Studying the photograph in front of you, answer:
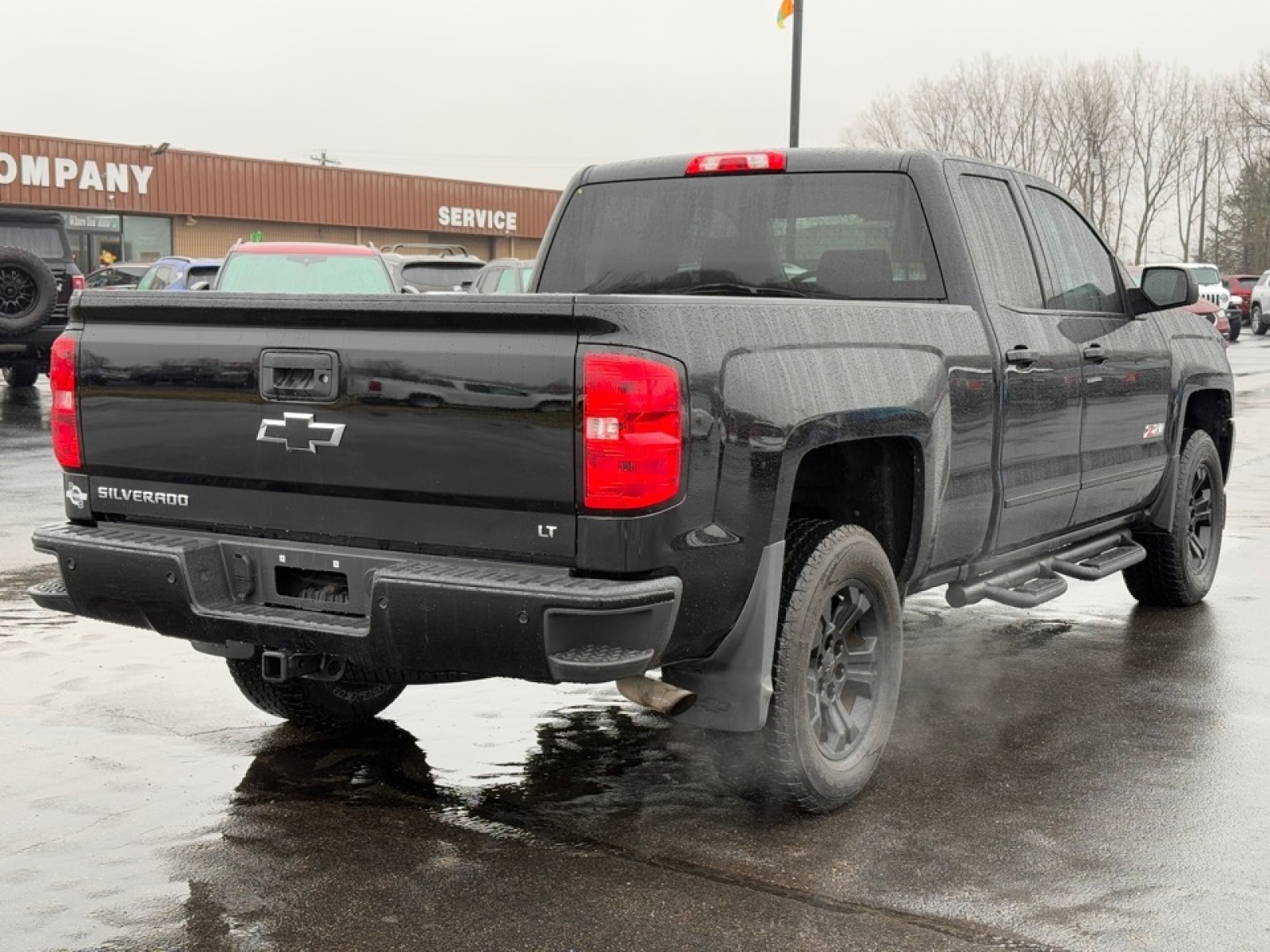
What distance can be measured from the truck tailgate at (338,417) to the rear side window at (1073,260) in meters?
2.79

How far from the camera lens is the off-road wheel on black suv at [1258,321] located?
145ft

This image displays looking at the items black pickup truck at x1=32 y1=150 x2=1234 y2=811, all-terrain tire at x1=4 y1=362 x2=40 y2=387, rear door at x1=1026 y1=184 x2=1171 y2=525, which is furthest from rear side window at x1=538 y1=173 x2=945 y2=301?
all-terrain tire at x1=4 y1=362 x2=40 y2=387

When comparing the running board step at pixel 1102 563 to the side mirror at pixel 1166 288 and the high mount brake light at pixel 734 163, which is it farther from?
the high mount brake light at pixel 734 163

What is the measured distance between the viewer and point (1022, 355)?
207 inches

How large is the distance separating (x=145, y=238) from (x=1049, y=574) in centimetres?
4360

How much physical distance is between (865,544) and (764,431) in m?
0.71

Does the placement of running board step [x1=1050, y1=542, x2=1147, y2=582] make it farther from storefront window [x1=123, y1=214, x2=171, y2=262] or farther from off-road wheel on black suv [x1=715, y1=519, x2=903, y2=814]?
storefront window [x1=123, y1=214, x2=171, y2=262]

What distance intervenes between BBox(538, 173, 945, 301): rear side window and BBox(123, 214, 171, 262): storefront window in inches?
1648

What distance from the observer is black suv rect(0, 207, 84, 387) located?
605 inches

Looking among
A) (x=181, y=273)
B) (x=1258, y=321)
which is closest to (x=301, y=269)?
(x=181, y=273)

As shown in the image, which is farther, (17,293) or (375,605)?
(17,293)

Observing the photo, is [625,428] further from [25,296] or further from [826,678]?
[25,296]

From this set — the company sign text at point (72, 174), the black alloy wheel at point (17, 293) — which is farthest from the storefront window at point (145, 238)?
the black alloy wheel at point (17, 293)

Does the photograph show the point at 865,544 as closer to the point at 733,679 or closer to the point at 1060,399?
the point at 733,679
